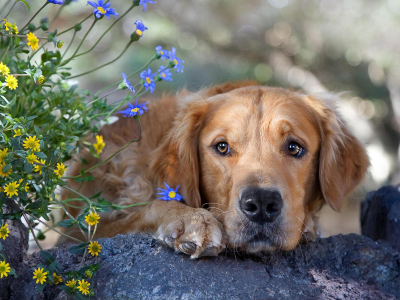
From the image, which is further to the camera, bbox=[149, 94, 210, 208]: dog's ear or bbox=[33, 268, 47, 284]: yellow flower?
bbox=[149, 94, 210, 208]: dog's ear

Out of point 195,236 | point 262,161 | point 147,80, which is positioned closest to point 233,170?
point 262,161

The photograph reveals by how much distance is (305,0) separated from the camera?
28.3 ft

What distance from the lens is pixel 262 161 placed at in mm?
2881

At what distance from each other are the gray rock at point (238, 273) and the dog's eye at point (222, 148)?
2.50ft

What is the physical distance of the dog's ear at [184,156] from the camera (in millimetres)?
3225

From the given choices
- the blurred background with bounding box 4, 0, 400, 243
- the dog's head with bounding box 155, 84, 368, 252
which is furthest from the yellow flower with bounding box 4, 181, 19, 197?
the blurred background with bounding box 4, 0, 400, 243

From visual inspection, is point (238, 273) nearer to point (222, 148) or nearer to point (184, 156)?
point (222, 148)

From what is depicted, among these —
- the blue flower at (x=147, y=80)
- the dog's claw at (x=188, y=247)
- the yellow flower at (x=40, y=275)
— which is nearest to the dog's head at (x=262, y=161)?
the dog's claw at (x=188, y=247)

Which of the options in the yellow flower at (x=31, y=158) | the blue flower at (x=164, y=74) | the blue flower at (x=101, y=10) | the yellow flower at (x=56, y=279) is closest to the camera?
the yellow flower at (x=31, y=158)

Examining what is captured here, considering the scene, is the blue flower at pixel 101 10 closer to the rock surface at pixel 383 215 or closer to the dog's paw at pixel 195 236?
the dog's paw at pixel 195 236

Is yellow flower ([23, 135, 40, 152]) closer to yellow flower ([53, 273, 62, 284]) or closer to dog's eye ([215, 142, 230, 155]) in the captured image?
yellow flower ([53, 273, 62, 284])

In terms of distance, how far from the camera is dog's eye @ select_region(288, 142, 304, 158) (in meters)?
3.10

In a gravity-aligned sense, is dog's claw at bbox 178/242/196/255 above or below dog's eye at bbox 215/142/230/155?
below

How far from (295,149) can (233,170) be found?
477 mm
